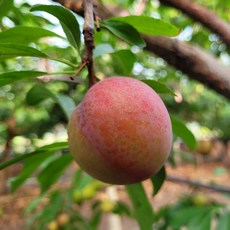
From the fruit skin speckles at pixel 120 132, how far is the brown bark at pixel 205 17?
66cm

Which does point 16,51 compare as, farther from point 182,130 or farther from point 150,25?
point 182,130

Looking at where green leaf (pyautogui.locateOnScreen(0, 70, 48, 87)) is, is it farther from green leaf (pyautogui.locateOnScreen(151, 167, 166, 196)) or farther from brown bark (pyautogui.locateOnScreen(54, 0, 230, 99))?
brown bark (pyautogui.locateOnScreen(54, 0, 230, 99))

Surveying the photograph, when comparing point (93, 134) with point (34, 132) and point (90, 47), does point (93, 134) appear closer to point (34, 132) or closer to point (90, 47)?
point (90, 47)

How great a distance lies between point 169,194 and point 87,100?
4.27 m

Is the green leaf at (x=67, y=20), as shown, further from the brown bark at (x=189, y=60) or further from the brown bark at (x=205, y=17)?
the brown bark at (x=205, y=17)

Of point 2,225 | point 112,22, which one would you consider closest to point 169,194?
point 2,225

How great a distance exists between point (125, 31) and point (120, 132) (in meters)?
0.19

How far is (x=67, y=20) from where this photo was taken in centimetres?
56

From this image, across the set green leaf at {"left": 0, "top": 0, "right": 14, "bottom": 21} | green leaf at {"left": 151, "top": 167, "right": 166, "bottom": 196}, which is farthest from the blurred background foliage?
green leaf at {"left": 151, "top": 167, "right": 166, "bottom": 196}

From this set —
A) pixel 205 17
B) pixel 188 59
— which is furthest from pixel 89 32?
pixel 205 17

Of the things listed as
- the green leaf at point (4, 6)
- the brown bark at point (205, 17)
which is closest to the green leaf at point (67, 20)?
the green leaf at point (4, 6)

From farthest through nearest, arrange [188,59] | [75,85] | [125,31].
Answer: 1. [75,85]
2. [188,59]
3. [125,31]

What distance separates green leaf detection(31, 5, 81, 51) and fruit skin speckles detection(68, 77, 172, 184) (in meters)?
0.12

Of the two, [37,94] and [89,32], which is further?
[37,94]
